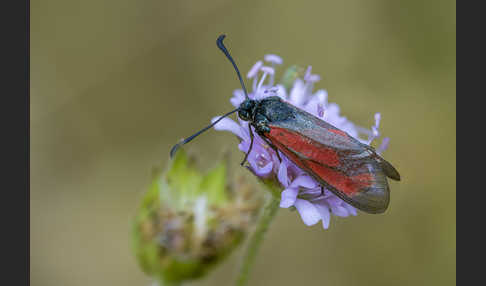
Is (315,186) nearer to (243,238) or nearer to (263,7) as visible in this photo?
(243,238)

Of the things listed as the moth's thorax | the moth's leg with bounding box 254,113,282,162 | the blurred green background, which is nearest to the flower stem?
the moth's leg with bounding box 254,113,282,162

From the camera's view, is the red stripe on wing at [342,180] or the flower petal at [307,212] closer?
the flower petal at [307,212]

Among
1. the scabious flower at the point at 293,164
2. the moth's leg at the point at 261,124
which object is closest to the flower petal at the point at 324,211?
the scabious flower at the point at 293,164

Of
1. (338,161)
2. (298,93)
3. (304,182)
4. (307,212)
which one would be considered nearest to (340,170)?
(338,161)

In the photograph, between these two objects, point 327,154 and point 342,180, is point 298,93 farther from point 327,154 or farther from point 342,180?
point 342,180

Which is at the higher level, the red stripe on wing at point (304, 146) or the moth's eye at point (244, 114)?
the moth's eye at point (244, 114)

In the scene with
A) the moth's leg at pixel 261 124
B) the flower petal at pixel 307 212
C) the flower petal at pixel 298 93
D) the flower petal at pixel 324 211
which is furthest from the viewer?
the flower petal at pixel 298 93

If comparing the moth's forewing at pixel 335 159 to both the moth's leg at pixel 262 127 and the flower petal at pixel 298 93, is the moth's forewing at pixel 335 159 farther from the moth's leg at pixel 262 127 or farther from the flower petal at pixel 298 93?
the flower petal at pixel 298 93
